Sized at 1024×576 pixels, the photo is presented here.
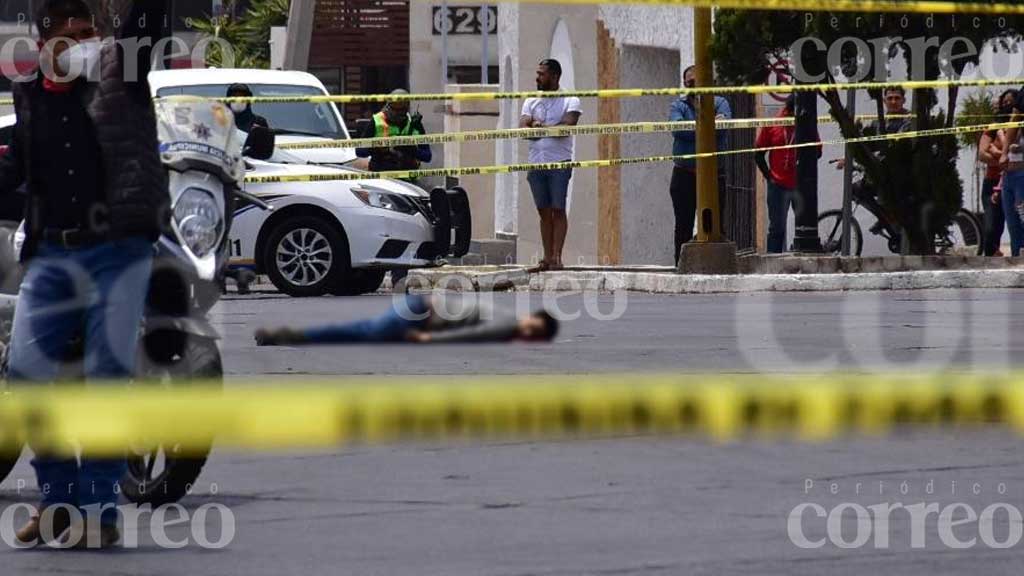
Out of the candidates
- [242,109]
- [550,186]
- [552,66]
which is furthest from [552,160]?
[242,109]

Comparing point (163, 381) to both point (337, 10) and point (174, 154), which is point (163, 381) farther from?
point (337, 10)

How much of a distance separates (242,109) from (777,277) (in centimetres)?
390

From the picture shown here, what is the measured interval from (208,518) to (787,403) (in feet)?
11.7

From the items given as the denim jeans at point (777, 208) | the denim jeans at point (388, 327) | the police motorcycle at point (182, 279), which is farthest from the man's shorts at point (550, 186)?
the denim jeans at point (388, 327)

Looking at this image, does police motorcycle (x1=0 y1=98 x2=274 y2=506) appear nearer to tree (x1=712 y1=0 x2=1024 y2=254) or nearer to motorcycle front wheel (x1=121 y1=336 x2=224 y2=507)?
motorcycle front wheel (x1=121 y1=336 x2=224 y2=507)

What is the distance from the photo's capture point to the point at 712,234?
16.2 m

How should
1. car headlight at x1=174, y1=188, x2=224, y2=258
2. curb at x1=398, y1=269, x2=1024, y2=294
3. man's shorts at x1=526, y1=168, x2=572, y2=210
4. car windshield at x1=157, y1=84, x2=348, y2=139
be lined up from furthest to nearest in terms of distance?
car windshield at x1=157, y1=84, x2=348, y2=139 → man's shorts at x1=526, y1=168, x2=572, y2=210 → curb at x1=398, y1=269, x2=1024, y2=294 → car headlight at x1=174, y1=188, x2=224, y2=258

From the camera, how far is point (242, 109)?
53.0 feet

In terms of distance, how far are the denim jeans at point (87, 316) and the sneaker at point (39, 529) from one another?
0.49 ft

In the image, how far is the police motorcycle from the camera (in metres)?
6.82

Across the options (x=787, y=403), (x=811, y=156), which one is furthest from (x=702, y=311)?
(x=787, y=403)

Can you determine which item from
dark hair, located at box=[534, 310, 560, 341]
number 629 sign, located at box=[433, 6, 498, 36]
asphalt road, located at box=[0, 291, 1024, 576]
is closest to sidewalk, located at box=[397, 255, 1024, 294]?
asphalt road, located at box=[0, 291, 1024, 576]

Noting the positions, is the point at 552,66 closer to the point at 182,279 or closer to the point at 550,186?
the point at 550,186

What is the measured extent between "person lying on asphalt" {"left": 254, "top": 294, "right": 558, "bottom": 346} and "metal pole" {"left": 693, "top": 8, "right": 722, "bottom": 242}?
486 inches
